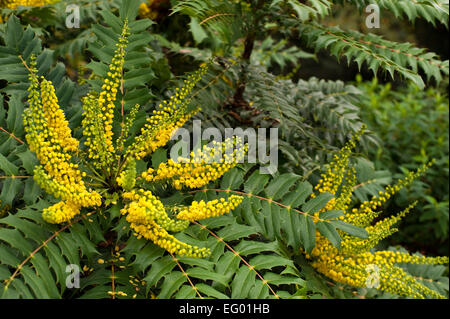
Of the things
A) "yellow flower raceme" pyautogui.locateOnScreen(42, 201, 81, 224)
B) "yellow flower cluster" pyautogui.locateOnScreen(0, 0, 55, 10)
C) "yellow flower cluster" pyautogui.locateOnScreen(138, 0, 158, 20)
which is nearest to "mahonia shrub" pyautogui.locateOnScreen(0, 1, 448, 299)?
"yellow flower raceme" pyautogui.locateOnScreen(42, 201, 81, 224)

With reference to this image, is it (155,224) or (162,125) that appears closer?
(155,224)

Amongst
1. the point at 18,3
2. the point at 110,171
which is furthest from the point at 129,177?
the point at 18,3

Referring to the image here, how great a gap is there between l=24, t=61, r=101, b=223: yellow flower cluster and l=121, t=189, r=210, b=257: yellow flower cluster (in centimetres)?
13

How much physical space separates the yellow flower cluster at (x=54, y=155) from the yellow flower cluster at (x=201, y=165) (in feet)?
0.74

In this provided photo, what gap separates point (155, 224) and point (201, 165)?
272 millimetres

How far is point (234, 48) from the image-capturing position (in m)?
2.97

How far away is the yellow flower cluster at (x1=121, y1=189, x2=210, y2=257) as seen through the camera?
1245 mm

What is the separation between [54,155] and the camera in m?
1.30

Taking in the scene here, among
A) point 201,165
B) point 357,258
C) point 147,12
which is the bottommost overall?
point 357,258

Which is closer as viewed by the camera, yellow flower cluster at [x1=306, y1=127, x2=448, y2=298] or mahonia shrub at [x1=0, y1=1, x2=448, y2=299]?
mahonia shrub at [x1=0, y1=1, x2=448, y2=299]

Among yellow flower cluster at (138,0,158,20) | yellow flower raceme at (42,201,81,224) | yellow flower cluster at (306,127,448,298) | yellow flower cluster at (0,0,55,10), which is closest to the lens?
yellow flower raceme at (42,201,81,224)

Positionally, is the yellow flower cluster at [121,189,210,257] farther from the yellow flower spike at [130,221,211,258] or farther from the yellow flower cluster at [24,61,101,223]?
the yellow flower cluster at [24,61,101,223]

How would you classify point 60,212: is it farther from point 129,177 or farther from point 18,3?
point 18,3

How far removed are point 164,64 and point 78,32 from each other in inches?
33.5
